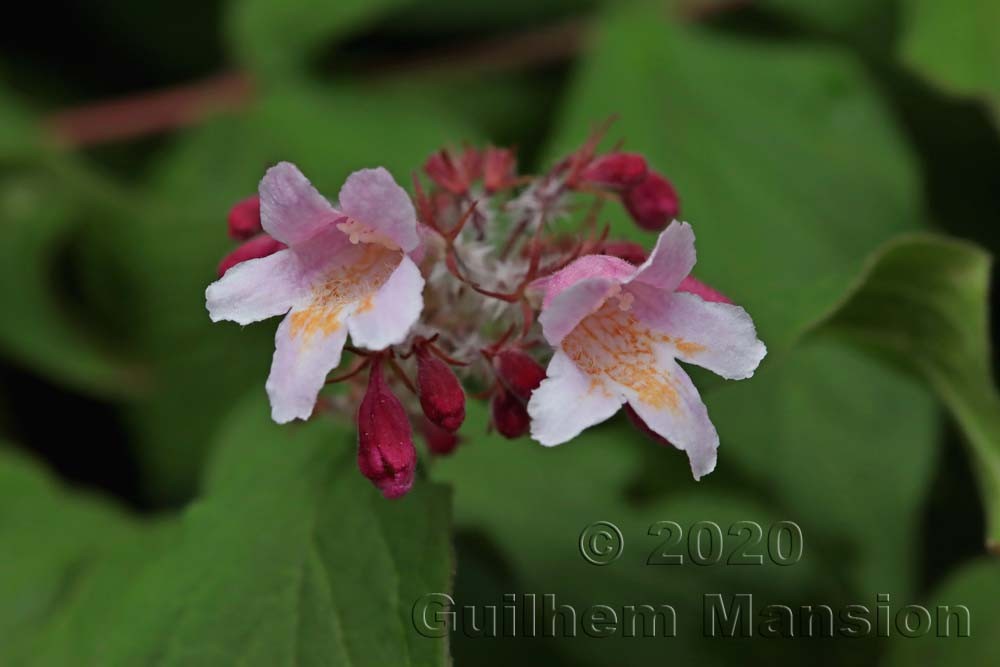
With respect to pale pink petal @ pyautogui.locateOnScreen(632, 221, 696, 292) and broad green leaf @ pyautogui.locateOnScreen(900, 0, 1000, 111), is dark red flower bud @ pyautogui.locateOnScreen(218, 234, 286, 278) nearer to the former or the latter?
pale pink petal @ pyautogui.locateOnScreen(632, 221, 696, 292)

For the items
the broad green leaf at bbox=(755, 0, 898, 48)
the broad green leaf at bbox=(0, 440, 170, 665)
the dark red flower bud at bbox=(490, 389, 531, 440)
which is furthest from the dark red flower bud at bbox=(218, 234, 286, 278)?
the broad green leaf at bbox=(755, 0, 898, 48)

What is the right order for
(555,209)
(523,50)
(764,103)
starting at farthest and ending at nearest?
(523,50), (764,103), (555,209)

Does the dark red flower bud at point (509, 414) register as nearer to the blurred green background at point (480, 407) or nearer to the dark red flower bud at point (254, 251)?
the blurred green background at point (480, 407)

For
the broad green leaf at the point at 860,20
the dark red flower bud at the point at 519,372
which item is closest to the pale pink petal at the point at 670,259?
the dark red flower bud at the point at 519,372

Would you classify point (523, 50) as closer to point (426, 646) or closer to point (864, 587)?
point (864, 587)

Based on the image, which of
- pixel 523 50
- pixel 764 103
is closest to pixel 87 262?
pixel 523 50

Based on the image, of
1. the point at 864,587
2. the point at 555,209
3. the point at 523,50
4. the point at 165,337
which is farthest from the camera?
the point at 523,50
